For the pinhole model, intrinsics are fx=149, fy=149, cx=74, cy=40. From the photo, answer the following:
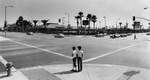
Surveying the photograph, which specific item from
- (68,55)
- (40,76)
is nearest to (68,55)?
(68,55)

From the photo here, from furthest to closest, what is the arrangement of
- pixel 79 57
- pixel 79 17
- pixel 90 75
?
1. pixel 79 17
2. pixel 79 57
3. pixel 90 75

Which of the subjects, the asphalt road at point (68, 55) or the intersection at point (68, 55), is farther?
the asphalt road at point (68, 55)

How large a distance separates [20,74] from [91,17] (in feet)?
315

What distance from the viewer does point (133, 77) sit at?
8.34 meters

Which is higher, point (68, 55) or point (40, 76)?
point (68, 55)

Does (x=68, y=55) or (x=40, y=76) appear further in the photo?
(x=68, y=55)

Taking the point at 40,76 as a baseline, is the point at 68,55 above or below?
above

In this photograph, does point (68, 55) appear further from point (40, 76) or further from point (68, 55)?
point (40, 76)

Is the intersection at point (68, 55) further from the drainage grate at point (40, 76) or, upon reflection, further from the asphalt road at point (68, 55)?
the drainage grate at point (40, 76)

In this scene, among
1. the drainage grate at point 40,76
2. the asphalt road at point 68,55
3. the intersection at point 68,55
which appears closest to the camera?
the drainage grate at point 40,76

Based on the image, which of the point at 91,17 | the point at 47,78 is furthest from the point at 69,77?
the point at 91,17

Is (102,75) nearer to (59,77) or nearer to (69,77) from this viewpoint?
(69,77)

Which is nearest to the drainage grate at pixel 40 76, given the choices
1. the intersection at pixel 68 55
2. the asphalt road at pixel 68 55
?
the intersection at pixel 68 55

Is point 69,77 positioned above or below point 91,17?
below
